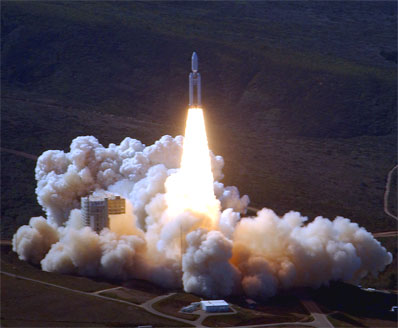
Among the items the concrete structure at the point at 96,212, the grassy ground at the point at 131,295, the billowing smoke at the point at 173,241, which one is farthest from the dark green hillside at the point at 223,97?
the grassy ground at the point at 131,295

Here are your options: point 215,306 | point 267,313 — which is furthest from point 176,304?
point 267,313

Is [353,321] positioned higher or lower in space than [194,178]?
lower

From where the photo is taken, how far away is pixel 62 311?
74.6 m

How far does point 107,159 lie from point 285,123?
71.8 meters

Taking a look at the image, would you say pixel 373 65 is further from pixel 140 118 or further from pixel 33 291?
pixel 33 291

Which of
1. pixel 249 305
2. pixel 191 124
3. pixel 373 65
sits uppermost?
pixel 373 65

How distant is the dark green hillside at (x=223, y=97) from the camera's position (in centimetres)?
12825

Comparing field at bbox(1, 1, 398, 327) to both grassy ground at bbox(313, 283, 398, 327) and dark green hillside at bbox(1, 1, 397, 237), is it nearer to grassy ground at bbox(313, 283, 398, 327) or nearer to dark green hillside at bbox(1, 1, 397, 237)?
grassy ground at bbox(313, 283, 398, 327)

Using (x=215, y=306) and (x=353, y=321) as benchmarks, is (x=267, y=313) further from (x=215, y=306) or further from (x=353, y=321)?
(x=353, y=321)

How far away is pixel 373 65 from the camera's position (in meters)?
Result: 190

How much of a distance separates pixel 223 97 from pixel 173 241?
91.5 meters

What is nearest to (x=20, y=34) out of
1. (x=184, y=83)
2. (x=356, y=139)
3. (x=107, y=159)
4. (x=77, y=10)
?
(x=77, y=10)

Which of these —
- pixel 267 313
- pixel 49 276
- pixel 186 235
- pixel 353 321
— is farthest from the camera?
pixel 49 276

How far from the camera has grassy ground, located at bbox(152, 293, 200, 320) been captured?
7506 centimetres
